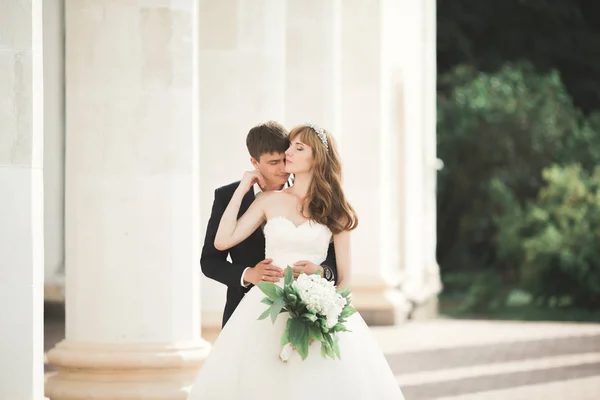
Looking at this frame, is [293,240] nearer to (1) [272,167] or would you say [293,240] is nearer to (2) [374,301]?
(1) [272,167]

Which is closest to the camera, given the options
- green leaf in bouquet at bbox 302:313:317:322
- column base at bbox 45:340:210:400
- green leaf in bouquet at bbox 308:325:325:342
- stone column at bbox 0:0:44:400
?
green leaf in bouquet at bbox 302:313:317:322

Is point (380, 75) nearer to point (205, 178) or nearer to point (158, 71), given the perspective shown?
point (205, 178)

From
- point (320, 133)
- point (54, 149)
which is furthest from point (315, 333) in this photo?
point (54, 149)

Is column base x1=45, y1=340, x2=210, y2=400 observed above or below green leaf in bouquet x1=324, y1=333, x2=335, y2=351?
below

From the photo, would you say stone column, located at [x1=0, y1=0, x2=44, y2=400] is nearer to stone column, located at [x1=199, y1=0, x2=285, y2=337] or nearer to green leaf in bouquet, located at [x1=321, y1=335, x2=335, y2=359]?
→ green leaf in bouquet, located at [x1=321, y1=335, x2=335, y2=359]

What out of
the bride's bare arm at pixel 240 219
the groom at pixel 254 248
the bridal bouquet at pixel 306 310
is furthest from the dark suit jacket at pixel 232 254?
the bridal bouquet at pixel 306 310

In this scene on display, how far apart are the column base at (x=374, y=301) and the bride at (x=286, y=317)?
16.2 metres

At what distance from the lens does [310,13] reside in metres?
21.2

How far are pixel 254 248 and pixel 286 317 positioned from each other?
32.4 inches

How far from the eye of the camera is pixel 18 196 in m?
9.82

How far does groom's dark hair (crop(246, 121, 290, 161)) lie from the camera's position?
891cm

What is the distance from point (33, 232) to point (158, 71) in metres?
3.19

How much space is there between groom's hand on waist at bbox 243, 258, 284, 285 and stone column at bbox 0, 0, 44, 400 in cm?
205

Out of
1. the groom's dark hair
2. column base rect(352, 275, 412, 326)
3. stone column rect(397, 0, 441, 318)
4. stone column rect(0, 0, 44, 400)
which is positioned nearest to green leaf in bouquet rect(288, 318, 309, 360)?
the groom's dark hair
